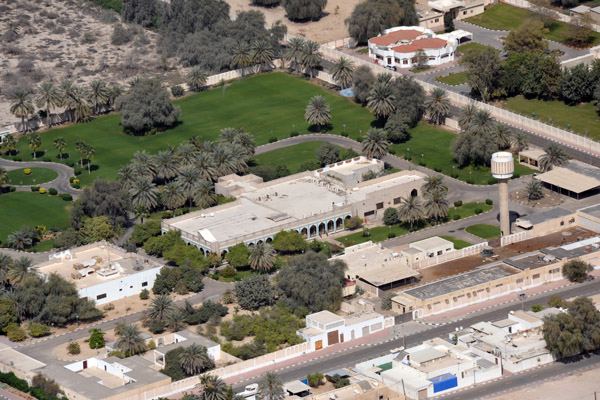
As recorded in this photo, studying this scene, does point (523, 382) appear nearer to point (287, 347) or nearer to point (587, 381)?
point (587, 381)

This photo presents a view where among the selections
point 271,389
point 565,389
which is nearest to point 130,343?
point 271,389

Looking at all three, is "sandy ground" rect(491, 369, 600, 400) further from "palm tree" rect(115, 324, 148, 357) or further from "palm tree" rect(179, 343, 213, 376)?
"palm tree" rect(115, 324, 148, 357)

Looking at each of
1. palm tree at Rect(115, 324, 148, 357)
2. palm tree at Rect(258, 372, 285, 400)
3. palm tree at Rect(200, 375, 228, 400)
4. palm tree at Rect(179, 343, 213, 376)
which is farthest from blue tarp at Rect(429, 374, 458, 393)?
palm tree at Rect(115, 324, 148, 357)

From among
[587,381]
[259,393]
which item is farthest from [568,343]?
[259,393]

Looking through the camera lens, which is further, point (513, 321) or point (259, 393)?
point (513, 321)

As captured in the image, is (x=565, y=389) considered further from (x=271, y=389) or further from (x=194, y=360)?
(x=194, y=360)
